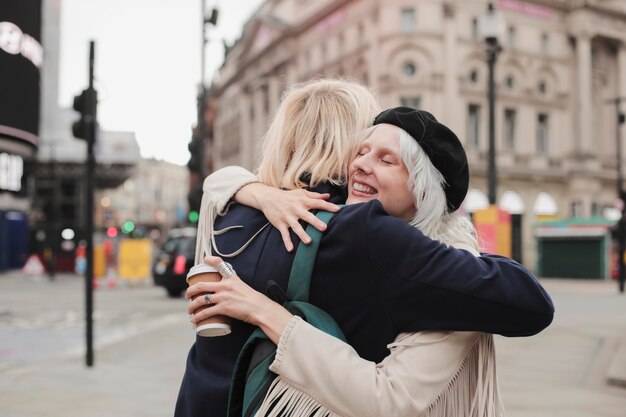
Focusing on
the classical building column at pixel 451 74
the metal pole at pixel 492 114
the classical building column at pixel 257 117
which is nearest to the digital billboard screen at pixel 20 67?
the metal pole at pixel 492 114

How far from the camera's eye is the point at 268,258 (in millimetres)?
1822

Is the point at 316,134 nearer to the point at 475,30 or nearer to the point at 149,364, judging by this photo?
the point at 149,364

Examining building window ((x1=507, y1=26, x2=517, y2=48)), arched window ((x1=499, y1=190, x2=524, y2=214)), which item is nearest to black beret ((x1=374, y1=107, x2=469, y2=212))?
arched window ((x1=499, y1=190, x2=524, y2=214))

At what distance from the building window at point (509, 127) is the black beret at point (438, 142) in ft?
142

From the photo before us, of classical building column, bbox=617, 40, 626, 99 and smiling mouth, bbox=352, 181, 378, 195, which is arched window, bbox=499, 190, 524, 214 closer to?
classical building column, bbox=617, 40, 626, 99

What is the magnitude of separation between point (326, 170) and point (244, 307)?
45 centimetres

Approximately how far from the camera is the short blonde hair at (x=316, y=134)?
78.4 inches

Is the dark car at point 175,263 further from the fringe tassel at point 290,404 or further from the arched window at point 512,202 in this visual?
the arched window at point 512,202

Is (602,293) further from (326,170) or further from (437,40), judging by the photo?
(437,40)

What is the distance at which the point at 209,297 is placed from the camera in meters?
1.81

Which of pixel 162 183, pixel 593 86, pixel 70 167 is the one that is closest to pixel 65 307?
pixel 70 167

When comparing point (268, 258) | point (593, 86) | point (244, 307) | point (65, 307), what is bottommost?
point (65, 307)

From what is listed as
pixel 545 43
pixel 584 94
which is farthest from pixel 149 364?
pixel 584 94

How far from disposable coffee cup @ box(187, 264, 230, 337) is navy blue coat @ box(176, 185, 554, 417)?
5.2 inches
